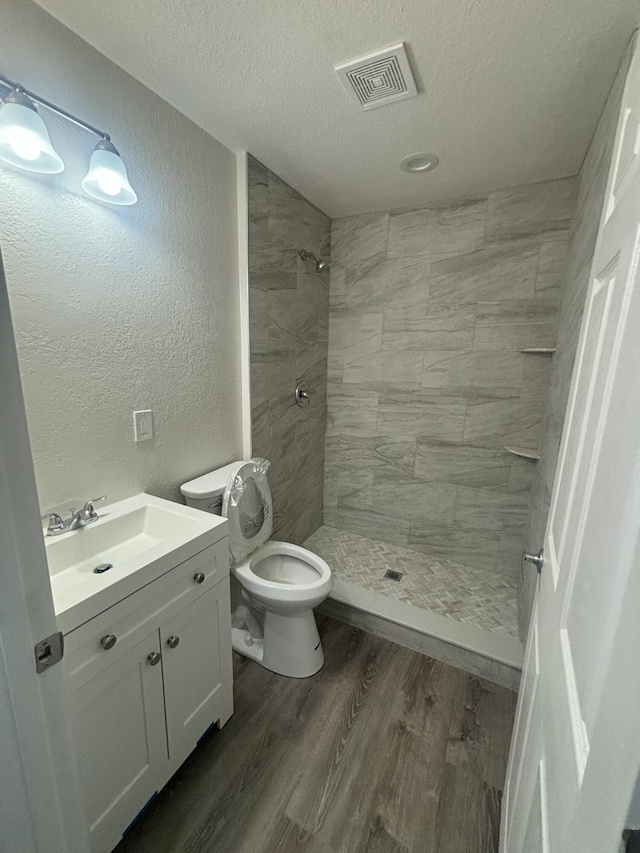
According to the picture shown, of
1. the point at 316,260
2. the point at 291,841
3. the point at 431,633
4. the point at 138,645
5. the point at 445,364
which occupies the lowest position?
the point at 291,841

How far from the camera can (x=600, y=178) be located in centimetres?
126

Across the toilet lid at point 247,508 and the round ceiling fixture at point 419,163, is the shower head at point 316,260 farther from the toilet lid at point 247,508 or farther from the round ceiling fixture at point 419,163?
the toilet lid at point 247,508

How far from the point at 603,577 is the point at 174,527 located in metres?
1.21

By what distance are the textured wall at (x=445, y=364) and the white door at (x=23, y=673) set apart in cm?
215

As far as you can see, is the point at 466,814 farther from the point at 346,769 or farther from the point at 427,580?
the point at 427,580

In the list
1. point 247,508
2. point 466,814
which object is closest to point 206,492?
point 247,508

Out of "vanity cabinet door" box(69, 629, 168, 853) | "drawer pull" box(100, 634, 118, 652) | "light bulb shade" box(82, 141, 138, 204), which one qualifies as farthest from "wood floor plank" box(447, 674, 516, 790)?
"light bulb shade" box(82, 141, 138, 204)

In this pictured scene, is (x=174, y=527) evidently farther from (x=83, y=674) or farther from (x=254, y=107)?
(x=254, y=107)

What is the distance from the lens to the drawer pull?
872 millimetres

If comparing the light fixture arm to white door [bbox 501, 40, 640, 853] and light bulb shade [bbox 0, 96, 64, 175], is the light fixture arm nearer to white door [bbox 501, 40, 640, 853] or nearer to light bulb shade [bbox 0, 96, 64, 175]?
light bulb shade [bbox 0, 96, 64, 175]

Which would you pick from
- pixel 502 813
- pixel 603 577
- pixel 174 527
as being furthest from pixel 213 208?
pixel 502 813

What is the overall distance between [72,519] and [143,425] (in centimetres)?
40

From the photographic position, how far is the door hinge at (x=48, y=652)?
53 cm

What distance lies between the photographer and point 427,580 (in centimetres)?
218
